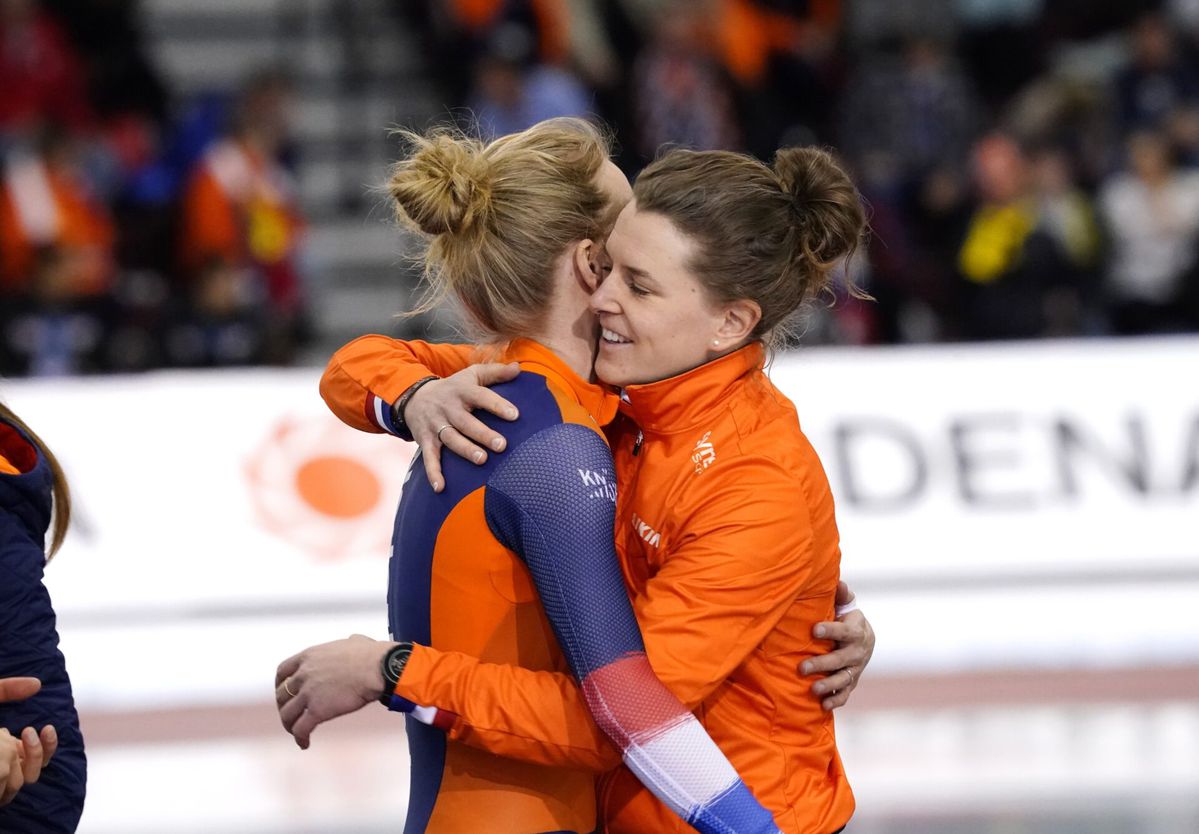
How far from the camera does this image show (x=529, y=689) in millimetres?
1908

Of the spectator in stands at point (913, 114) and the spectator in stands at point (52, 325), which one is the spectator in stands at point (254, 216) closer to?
the spectator in stands at point (52, 325)

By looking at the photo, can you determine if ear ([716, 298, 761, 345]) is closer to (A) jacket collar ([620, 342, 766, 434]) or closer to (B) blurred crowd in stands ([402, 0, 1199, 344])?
(A) jacket collar ([620, 342, 766, 434])

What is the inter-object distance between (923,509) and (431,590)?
4632mm

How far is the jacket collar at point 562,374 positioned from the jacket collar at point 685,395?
6cm

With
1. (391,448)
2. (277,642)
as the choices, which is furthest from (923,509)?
(277,642)

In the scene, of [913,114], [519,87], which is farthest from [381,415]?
[913,114]

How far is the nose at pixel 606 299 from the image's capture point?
2.07 metres

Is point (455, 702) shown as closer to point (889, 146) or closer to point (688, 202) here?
point (688, 202)

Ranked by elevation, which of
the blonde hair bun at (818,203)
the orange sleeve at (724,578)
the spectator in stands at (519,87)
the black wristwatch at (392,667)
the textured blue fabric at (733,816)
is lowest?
the textured blue fabric at (733,816)

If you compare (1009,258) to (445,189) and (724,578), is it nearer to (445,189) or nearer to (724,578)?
(445,189)

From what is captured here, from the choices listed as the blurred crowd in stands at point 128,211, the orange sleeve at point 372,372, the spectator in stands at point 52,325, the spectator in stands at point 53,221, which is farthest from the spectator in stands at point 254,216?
the orange sleeve at point 372,372

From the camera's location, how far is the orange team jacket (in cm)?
189

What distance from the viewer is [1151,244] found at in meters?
8.63

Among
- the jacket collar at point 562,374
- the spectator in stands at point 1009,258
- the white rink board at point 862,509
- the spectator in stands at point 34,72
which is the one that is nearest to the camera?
the jacket collar at point 562,374
